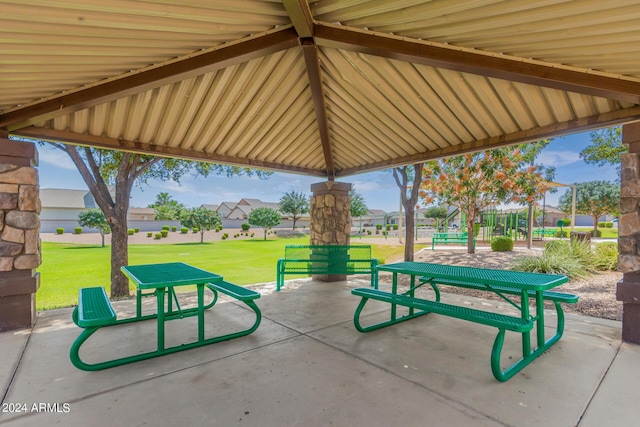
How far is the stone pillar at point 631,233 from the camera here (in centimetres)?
319

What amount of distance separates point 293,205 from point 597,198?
33.0 meters

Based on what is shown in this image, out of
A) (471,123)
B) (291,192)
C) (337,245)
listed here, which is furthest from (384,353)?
(291,192)

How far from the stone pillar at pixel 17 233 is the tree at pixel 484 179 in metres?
9.97

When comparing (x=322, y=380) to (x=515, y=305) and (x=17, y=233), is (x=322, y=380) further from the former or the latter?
(x=17, y=233)

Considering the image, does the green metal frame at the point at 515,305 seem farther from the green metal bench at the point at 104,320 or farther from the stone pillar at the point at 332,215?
the stone pillar at the point at 332,215

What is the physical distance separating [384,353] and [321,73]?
128 inches

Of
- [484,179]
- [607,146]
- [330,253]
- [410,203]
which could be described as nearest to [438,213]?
[484,179]

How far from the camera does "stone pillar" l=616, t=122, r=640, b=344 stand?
3193mm

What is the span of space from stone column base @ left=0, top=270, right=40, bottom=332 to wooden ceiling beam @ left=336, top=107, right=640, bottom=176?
18.1 feet

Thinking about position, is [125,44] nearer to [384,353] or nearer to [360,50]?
[360,50]

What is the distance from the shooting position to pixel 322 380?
2471mm

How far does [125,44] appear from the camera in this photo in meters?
2.46

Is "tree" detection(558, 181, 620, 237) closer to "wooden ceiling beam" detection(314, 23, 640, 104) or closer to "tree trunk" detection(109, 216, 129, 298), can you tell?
"wooden ceiling beam" detection(314, 23, 640, 104)

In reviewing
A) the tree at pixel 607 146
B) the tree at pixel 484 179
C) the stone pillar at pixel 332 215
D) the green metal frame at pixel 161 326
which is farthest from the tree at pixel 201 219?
the tree at pixel 607 146
